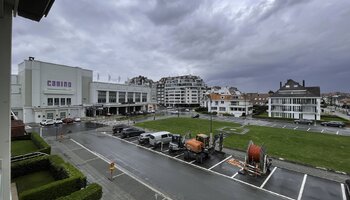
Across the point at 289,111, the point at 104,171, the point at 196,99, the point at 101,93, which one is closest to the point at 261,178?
the point at 104,171

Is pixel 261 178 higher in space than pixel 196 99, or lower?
lower

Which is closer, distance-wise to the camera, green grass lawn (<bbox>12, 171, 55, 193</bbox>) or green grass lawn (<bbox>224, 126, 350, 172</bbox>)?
green grass lawn (<bbox>12, 171, 55, 193</bbox>)

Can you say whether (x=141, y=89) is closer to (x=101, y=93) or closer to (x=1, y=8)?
(x=101, y=93)

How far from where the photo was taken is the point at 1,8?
6621mm

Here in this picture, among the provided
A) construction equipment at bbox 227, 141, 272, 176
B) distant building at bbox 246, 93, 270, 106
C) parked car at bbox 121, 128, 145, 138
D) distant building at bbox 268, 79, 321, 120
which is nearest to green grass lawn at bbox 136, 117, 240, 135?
parked car at bbox 121, 128, 145, 138

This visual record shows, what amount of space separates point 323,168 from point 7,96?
24.8 metres

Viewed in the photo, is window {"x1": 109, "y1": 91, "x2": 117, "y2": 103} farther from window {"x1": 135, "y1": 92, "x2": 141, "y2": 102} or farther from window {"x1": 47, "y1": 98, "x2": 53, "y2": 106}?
window {"x1": 47, "y1": 98, "x2": 53, "y2": 106}

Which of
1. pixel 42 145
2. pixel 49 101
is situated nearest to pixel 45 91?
pixel 49 101

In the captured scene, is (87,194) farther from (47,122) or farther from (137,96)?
(137,96)

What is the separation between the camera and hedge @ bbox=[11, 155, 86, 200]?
10.3 meters

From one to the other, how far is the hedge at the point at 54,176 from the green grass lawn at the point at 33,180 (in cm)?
37

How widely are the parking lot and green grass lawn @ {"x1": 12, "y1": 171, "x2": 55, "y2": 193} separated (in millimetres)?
12070

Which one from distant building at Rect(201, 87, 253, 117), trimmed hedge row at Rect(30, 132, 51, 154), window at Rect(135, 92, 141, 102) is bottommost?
trimmed hedge row at Rect(30, 132, 51, 154)

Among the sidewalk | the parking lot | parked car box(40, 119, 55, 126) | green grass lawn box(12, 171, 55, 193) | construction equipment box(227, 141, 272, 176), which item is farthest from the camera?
parked car box(40, 119, 55, 126)
